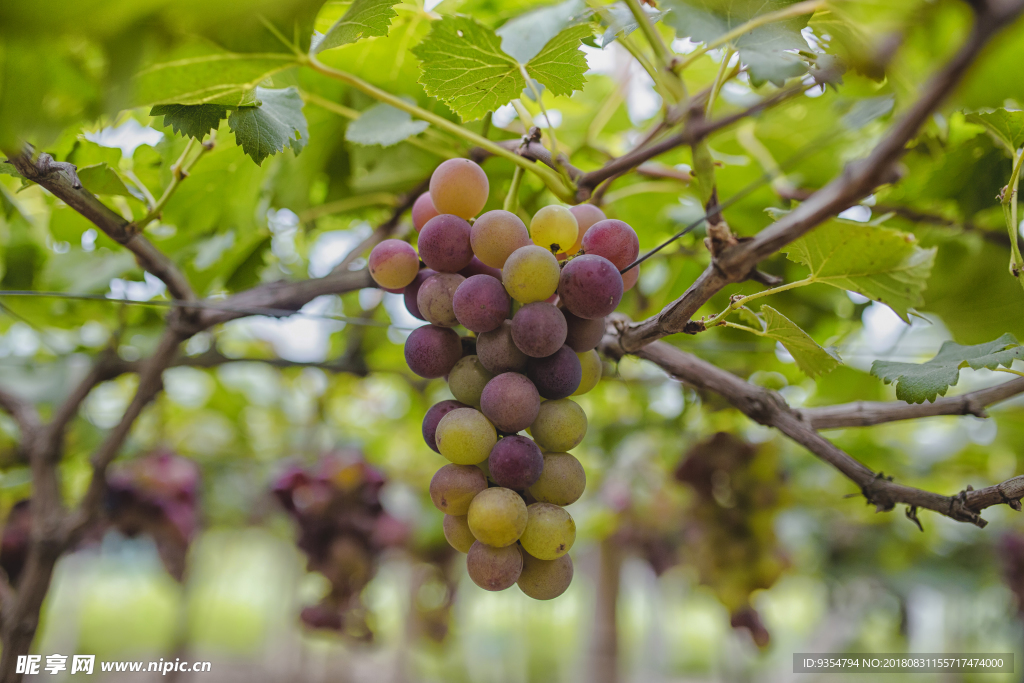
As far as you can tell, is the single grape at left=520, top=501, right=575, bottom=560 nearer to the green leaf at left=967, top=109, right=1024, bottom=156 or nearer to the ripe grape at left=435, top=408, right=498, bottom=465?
the ripe grape at left=435, top=408, right=498, bottom=465

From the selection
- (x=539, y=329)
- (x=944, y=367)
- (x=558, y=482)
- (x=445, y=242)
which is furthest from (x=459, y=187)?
(x=944, y=367)

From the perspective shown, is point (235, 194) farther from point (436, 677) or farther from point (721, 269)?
point (436, 677)

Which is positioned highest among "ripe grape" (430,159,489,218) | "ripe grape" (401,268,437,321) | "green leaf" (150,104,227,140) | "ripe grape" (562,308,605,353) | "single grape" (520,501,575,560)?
"green leaf" (150,104,227,140)

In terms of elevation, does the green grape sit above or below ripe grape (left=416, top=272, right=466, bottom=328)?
below

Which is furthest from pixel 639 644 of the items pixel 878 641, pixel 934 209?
pixel 934 209

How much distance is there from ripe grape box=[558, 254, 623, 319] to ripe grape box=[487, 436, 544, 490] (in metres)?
0.11

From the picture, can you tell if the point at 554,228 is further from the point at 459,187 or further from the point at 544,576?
the point at 544,576

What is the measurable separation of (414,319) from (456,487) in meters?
0.23

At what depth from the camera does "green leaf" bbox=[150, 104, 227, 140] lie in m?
0.55

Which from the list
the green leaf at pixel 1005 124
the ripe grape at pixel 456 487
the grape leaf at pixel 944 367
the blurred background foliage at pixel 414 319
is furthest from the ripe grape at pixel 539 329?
the green leaf at pixel 1005 124

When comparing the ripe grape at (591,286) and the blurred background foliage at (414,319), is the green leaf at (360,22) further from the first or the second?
the ripe grape at (591,286)

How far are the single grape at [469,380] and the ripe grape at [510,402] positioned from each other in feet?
0.12

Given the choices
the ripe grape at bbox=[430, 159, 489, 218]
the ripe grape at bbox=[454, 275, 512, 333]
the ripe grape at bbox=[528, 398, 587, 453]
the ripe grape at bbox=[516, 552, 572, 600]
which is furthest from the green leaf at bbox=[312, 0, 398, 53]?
the ripe grape at bbox=[516, 552, 572, 600]

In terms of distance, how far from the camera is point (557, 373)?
1.58 ft
